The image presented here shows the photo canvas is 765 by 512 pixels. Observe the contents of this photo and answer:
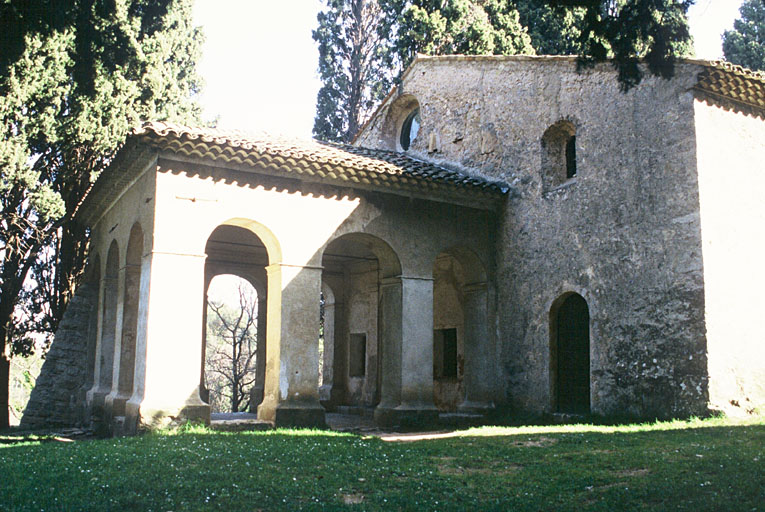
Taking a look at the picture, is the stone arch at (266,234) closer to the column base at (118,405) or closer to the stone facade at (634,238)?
the column base at (118,405)

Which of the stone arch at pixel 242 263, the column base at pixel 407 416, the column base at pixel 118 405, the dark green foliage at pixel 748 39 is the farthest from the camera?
the dark green foliage at pixel 748 39

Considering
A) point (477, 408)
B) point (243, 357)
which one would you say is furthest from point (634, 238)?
point (243, 357)

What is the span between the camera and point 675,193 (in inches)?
406

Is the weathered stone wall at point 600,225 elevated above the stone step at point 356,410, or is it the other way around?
the weathered stone wall at point 600,225

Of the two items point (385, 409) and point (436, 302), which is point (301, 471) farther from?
point (436, 302)

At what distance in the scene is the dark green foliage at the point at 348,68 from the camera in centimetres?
2467

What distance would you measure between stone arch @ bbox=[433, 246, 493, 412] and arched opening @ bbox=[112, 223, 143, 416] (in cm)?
559

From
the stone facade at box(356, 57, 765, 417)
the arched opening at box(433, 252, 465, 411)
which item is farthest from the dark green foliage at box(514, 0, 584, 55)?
the arched opening at box(433, 252, 465, 411)

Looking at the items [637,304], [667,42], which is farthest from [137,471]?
[637,304]

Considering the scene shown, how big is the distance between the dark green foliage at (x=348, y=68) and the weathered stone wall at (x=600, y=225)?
1023cm

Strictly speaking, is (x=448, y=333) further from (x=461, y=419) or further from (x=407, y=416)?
(x=407, y=416)

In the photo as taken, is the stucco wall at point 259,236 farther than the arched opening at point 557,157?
No

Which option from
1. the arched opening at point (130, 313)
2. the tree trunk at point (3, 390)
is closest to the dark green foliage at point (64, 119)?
the tree trunk at point (3, 390)

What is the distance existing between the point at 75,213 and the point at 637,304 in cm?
1177
